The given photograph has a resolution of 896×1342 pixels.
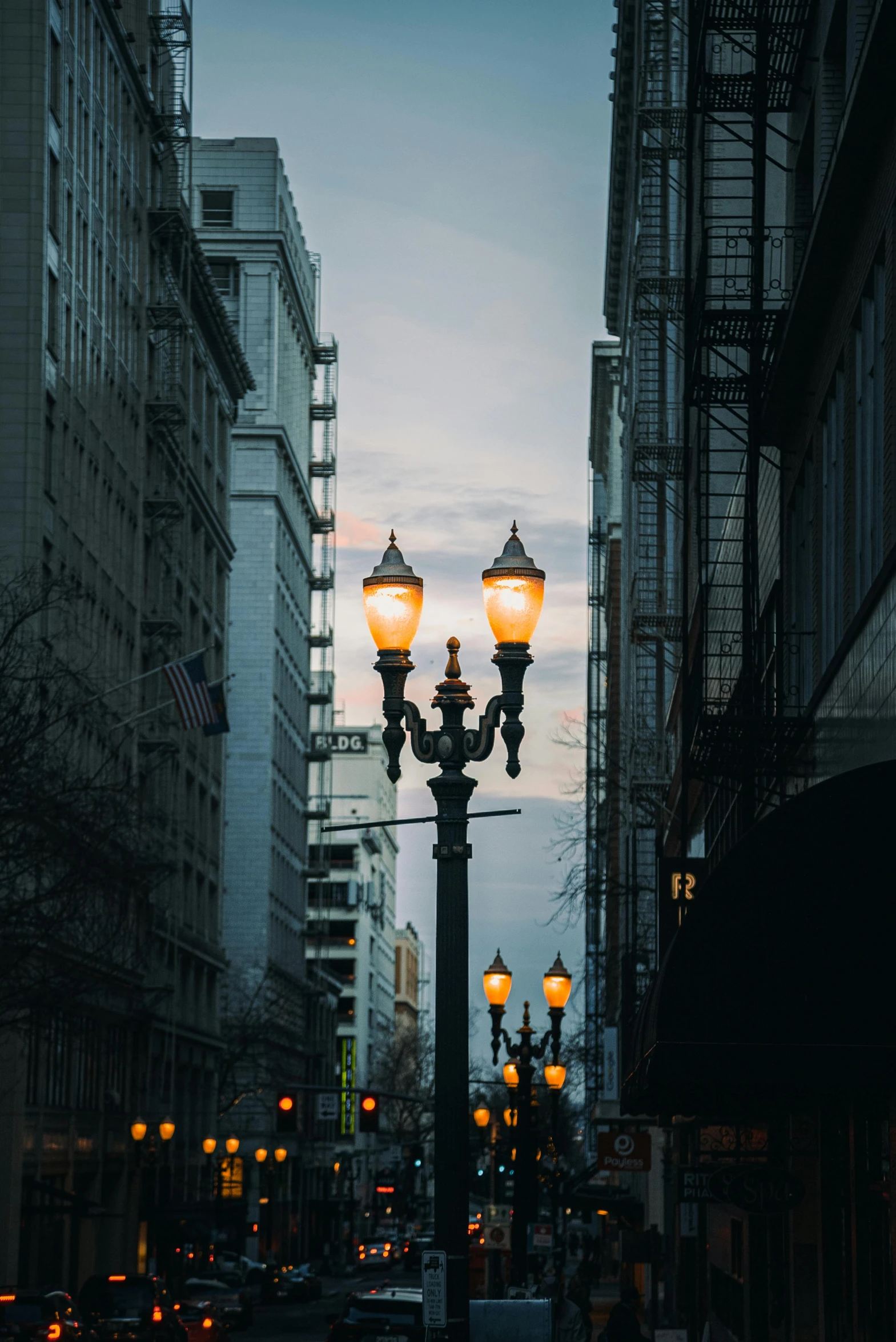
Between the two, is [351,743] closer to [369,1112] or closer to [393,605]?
[369,1112]

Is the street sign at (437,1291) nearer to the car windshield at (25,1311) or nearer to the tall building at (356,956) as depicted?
the car windshield at (25,1311)

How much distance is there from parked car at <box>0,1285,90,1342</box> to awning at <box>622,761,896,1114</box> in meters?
17.7

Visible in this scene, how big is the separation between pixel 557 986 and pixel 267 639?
74271 mm

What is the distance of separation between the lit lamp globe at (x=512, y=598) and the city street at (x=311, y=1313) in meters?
25.6

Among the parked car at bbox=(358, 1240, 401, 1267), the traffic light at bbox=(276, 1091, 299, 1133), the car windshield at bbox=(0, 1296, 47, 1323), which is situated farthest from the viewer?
the parked car at bbox=(358, 1240, 401, 1267)

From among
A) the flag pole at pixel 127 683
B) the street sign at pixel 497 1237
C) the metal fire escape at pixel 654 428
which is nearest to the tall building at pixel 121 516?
the flag pole at pixel 127 683

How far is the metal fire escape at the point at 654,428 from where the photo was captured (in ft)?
182

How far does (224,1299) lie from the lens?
2116 inches

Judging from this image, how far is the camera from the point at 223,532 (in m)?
88.9

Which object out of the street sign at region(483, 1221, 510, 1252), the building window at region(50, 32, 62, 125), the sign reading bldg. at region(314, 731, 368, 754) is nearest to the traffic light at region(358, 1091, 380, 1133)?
the street sign at region(483, 1221, 510, 1252)

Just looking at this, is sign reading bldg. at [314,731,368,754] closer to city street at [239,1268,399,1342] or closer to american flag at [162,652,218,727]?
city street at [239,1268,399,1342]

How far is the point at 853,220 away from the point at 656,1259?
4203 cm

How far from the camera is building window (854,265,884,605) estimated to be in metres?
15.5

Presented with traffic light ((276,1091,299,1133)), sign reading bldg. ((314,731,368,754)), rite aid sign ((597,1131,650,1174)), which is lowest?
rite aid sign ((597,1131,650,1174))
